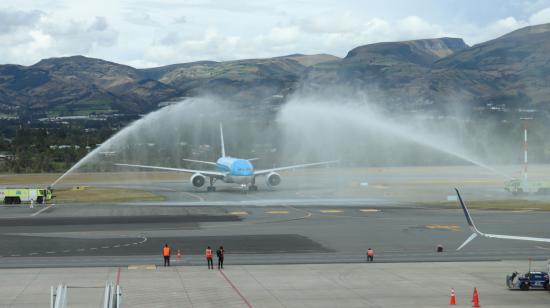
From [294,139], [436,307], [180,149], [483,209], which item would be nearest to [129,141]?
[180,149]

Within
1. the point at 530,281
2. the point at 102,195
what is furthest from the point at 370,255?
the point at 102,195

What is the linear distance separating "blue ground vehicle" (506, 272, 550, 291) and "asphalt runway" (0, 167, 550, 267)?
10.4m

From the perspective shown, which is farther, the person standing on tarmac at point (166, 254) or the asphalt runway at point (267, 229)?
the asphalt runway at point (267, 229)

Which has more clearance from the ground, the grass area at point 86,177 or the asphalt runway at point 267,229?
the grass area at point 86,177

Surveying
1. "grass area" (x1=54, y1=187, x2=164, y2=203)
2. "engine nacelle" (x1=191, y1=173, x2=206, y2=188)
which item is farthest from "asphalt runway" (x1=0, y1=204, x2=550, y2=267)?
"engine nacelle" (x1=191, y1=173, x2=206, y2=188)

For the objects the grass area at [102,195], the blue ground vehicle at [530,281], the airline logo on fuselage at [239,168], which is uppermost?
the airline logo on fuselage at [239,168]

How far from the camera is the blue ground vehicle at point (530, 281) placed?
40.4 m

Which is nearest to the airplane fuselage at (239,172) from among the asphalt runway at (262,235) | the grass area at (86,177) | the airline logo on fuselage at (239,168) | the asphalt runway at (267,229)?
the airline logo on fuselage at (239,168)

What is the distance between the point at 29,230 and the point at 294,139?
340 feet

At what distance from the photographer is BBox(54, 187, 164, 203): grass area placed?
100562 millimetres

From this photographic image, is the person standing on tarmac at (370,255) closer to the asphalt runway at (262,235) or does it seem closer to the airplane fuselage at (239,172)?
the asphalt runway at (262,235)

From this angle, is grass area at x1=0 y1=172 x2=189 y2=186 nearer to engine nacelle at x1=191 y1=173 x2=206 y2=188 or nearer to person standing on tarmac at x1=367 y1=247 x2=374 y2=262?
engine nacelle at x1=191 y1=173 x2=206 y2=188

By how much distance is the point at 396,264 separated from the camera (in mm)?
48844

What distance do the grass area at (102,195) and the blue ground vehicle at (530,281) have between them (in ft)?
216
